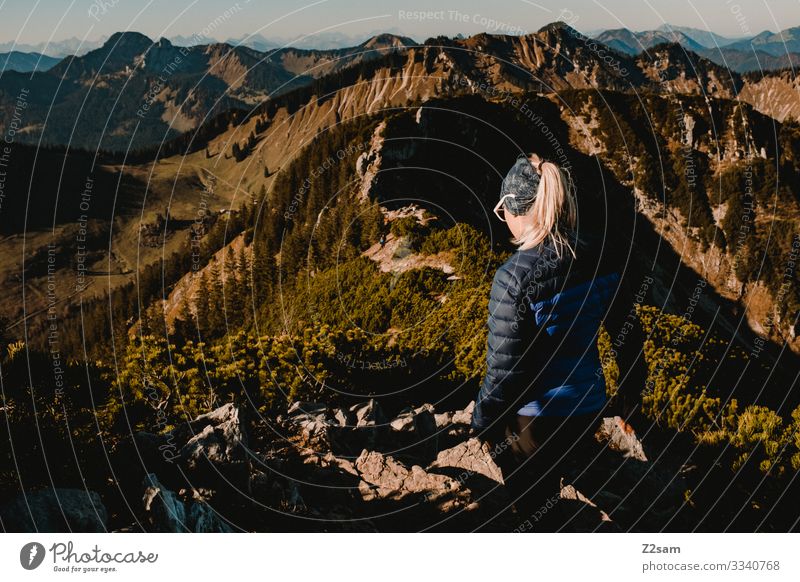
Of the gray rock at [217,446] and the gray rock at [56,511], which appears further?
the gray rock at [217,446]

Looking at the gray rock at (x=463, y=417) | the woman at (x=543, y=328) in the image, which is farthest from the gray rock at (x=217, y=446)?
the gray rock at (x=463, y=417)

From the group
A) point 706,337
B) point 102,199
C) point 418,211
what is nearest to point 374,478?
point 706,337

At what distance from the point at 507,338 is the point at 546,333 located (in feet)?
1.50

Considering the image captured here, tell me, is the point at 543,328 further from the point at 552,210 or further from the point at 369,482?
the point at 369,482

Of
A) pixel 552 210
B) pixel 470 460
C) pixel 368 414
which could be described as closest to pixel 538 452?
pixel 470 460

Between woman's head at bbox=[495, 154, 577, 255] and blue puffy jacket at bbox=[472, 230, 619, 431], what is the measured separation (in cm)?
13

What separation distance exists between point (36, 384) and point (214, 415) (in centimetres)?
220

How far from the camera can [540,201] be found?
529 cm

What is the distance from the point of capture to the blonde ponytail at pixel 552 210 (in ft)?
17.2

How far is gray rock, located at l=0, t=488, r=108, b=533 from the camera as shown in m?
6.18

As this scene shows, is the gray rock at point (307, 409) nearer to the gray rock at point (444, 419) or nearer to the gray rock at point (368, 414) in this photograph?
the gray rock at point (368, 414)

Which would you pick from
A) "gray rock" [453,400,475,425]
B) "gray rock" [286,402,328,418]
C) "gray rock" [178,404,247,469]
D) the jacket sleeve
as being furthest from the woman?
"gray rock" [286,402,328,418]

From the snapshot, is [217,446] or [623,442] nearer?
[217,446]

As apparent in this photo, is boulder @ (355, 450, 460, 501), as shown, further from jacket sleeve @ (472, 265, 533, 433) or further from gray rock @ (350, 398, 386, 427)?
jacket sleeve @ (472, 265, 533, 433)
